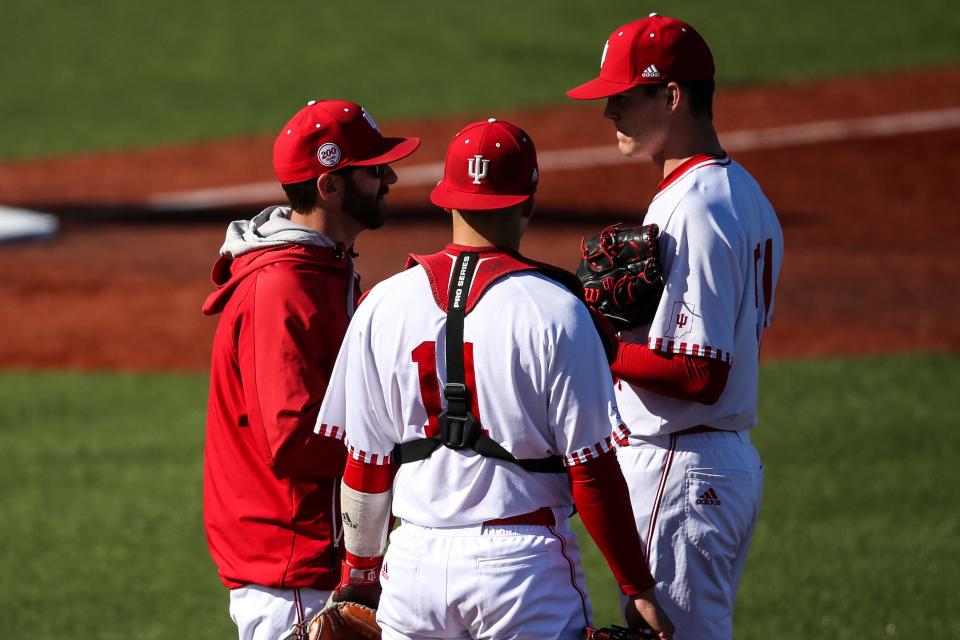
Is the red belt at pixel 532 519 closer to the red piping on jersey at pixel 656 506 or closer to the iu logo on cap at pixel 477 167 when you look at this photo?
the red piping on jersey at pixel 656 506

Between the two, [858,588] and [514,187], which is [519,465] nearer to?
[514,187]

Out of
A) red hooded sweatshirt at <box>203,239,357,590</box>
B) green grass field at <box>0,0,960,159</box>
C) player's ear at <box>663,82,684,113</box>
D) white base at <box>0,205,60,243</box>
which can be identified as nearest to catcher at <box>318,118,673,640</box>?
red hooded sweatshirt at <box>203,239,357,590</box>

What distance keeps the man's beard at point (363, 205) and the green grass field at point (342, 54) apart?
14.6m

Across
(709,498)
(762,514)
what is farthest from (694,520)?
(762,514)

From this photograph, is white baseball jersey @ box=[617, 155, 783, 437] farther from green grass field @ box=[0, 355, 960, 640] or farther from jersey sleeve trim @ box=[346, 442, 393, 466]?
green grass field @ box=[0, 355, 960, 640]

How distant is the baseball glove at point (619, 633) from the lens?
301 cm

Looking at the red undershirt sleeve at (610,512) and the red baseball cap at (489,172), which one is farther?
the red baseball cap at (489,172)

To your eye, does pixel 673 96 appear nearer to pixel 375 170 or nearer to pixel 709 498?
pixel 375 170

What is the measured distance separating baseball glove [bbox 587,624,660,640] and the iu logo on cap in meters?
1.15

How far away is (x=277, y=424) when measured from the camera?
3455 millimetres

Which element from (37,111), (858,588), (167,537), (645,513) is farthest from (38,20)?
(645,513)

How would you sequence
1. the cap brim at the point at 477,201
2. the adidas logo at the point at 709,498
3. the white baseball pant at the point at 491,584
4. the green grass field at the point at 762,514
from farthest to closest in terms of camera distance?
the green grass field at the point at 762,514 → the adidas logo at the point at 709,498 → the cap brim at the point at 477,201 → the white baseball pant at the point at 491,584

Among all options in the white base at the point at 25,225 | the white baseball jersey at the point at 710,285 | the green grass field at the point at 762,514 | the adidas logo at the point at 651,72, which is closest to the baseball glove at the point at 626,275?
the white baseball jersey at the point at 710,285

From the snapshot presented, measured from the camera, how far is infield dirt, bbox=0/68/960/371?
11.1 metres
